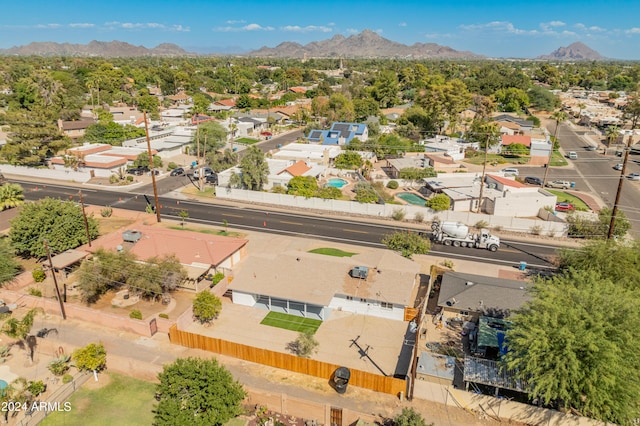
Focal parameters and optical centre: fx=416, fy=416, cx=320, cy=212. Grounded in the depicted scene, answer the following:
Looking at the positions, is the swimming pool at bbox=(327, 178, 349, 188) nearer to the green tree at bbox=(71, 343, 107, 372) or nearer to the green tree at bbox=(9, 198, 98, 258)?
the green tree at bbox=(9, 198, 98, 258)

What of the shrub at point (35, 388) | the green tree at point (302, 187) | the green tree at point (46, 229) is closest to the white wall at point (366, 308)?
the shrub at point (35, 388)

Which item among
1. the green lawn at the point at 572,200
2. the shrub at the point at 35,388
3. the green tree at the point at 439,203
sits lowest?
the shrub at the point at 35,388

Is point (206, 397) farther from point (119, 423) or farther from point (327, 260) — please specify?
point (327, 260)

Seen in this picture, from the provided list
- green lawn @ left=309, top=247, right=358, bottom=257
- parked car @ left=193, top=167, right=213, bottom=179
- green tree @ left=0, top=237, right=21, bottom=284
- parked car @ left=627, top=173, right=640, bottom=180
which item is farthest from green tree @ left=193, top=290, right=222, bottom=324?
parked car @ left=627, top=173, right=640, bottom=180

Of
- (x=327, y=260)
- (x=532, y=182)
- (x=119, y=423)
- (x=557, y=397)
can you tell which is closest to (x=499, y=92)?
(x=532, y=182)

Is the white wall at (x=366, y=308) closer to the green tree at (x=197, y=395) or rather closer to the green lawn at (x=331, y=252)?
the green lawn at (x=331, y=252)

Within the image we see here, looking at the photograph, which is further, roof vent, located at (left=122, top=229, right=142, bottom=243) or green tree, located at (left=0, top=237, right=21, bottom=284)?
roof vent, located at (left=122, top=229, right=142, bottom=243)

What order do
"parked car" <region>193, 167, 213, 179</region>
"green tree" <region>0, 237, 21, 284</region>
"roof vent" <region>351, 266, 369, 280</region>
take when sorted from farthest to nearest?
1. "parked car" <region>193, 167, 213, 179</region>
2. "green tree" <region>0, 237, 21, 284</region>
3. "roof vent" <region>351, 266, 369, 280</region>
